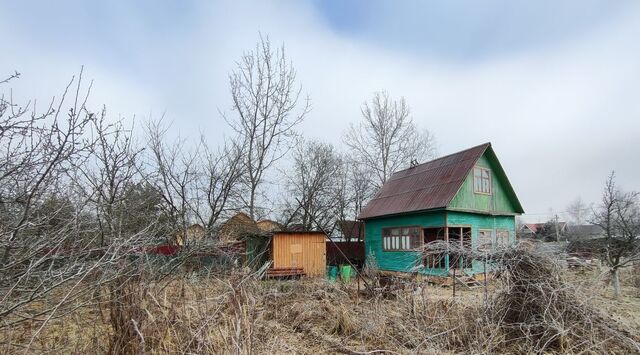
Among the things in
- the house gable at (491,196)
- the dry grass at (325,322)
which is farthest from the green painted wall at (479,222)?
the dry grass at (325,322)

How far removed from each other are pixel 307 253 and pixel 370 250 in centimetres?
349

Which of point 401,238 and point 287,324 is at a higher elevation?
point 401,238

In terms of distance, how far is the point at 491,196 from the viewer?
1844 centimetres

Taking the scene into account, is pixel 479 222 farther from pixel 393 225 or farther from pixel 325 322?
pixel 325 322

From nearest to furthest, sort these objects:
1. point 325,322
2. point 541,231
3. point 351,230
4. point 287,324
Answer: point 325,322
point 287,324
point 351,230
point 541,231

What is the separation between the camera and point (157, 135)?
16.0 meters

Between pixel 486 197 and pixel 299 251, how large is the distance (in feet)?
27.2

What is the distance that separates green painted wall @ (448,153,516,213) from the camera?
17.0 meters

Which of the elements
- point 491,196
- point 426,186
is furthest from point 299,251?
point 491,196

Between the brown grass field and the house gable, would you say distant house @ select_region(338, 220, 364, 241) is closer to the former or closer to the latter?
the house gable

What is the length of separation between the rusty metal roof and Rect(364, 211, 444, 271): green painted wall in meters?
0.36

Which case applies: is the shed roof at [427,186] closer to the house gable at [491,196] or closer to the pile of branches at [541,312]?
the house gable at [491,196]

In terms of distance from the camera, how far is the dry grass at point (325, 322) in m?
4.06

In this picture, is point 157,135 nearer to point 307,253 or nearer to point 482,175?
point 307,253
